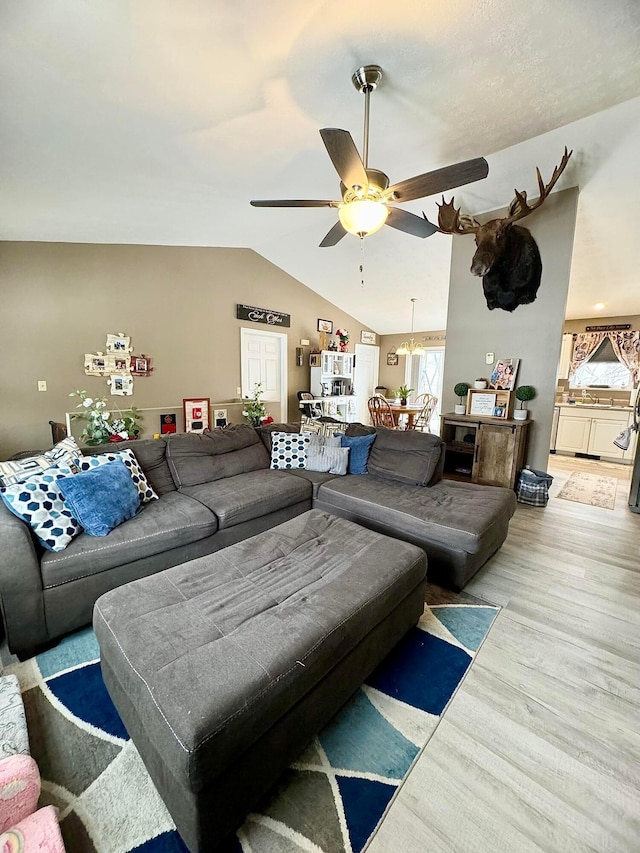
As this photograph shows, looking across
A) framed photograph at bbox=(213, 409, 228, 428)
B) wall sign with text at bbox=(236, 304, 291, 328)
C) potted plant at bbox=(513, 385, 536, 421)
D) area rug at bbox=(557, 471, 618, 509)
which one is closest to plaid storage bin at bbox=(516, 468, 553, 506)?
area rug at bbox=(557, 471, 618, 509)

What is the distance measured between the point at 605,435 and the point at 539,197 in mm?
3990

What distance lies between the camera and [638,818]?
1078mm

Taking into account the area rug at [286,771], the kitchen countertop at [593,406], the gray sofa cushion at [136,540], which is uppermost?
the kitchen countertop at [593,406]

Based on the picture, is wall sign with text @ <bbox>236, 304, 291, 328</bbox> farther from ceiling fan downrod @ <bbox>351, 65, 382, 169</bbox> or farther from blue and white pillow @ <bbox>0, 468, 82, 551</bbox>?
blue and white pillow @ <bbox>0, 468, 82, 551</bbox>

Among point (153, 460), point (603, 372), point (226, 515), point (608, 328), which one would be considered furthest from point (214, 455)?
point (608, 328)

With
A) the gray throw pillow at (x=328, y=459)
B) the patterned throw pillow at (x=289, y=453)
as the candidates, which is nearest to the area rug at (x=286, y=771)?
the gray throw pillow at (x=328, y=459)

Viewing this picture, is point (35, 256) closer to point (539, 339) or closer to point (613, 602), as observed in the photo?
point (539, 339)

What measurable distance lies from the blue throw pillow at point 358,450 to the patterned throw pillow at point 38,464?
2.00 metres

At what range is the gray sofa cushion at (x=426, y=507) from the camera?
211 cm

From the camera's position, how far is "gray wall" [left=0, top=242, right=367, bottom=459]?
12.2 feet

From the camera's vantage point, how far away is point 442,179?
2.03 m

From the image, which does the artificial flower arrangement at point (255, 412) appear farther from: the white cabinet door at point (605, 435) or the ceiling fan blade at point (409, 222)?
the white cabinet door at point (605, 435)

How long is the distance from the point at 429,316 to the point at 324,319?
6.92 feet

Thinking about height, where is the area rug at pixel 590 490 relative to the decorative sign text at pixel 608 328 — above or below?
below
